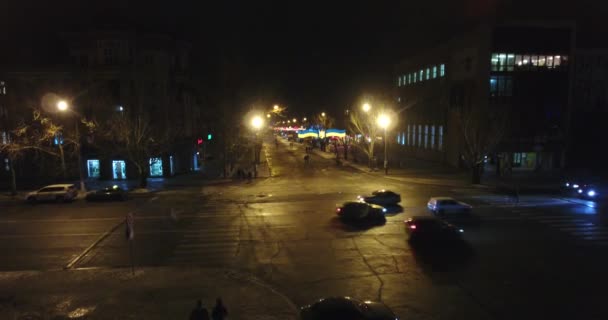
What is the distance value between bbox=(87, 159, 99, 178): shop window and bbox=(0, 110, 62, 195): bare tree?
14.1 ft

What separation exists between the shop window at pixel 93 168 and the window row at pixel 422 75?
43.8 meters

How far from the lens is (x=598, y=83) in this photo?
169 feet

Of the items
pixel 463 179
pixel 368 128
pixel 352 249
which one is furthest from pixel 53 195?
pixel 368 128

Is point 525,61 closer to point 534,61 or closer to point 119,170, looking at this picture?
point 534,61

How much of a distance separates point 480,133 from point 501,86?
38.4ft

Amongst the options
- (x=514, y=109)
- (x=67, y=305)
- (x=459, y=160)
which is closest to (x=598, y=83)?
(x=514, y=109)

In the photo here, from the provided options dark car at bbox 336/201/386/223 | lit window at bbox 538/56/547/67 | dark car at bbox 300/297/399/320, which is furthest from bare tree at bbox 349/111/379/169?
dark car at bbox 300/297/399/320

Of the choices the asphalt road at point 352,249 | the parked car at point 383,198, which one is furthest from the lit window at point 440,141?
the parked car at point 383,198

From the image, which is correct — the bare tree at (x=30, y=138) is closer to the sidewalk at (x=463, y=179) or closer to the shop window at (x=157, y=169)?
the shop window at (x=157, y=169)

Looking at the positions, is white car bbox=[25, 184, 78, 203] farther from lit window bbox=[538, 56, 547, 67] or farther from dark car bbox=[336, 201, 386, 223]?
lit window bbox=[538, 56, 547, 67]

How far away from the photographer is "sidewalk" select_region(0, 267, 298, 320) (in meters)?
11.7

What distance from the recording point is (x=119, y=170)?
42062 mm

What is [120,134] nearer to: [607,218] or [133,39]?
[133,39]

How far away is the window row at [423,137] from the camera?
5671cm
